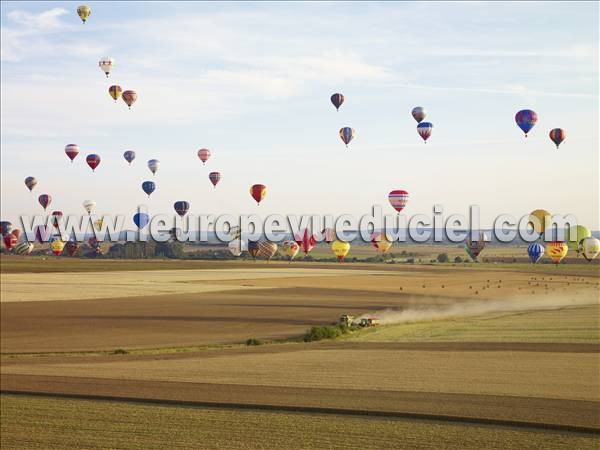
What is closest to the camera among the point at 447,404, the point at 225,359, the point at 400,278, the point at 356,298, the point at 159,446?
the point at 159,446

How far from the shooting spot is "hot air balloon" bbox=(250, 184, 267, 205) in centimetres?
8788

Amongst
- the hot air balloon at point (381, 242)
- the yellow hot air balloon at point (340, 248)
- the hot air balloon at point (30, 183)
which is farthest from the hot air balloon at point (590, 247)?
the hot air balloon at point (30, 183)

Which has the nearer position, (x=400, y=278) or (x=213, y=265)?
(x=400, y=278)

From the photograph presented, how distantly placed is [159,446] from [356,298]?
6186 cm

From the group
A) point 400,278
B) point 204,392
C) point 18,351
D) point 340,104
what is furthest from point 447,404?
point 400,278

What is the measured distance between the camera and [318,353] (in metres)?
44.8

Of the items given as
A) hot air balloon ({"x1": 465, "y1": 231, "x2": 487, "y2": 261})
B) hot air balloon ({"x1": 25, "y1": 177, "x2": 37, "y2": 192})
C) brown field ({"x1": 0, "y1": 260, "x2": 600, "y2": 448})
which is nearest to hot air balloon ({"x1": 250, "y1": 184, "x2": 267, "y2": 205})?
brown field ({"x1": 0, "y1": 260, "x2": 600, "y2": 448})

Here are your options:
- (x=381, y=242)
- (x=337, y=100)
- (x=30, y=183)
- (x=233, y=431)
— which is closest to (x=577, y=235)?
(x=337, y=100)

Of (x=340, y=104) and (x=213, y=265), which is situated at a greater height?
(x=340, y=104)

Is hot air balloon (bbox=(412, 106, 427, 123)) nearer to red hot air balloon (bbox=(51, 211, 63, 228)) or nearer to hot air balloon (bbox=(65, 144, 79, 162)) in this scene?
hot air balloon (bbox=(65, 144, 79, 162))

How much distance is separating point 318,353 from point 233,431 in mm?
18625

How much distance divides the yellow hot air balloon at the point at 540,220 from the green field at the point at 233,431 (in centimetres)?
5452

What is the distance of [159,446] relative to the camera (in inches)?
965

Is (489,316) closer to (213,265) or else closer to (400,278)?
(400,278)
